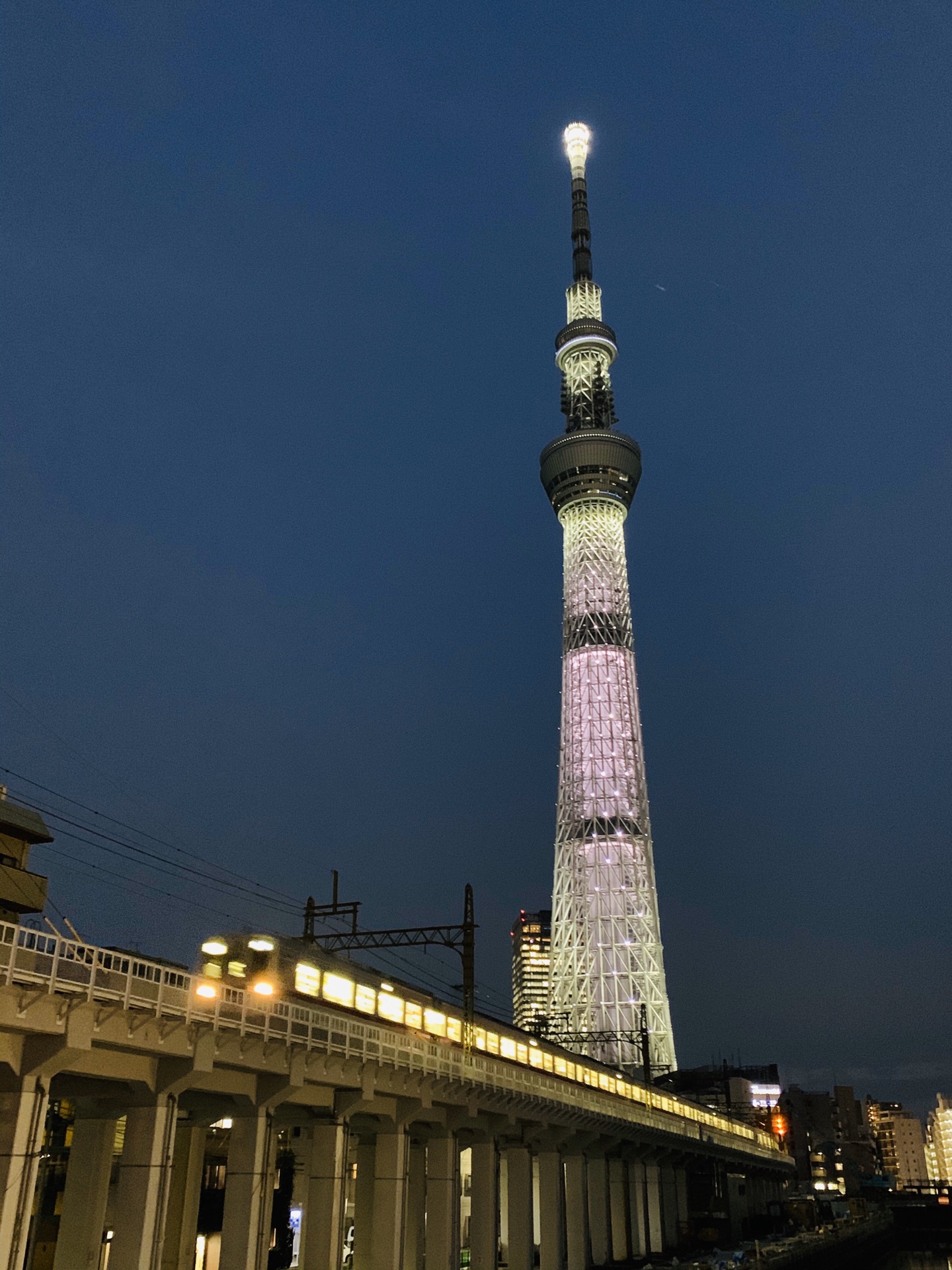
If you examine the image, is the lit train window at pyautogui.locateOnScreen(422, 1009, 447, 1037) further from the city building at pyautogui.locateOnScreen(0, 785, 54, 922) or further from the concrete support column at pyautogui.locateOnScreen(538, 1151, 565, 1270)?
the city building at pyautogui.locateOnScreen(0, 785, 54, 922)

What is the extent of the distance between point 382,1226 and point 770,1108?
157m

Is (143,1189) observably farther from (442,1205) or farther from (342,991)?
(442,1205)

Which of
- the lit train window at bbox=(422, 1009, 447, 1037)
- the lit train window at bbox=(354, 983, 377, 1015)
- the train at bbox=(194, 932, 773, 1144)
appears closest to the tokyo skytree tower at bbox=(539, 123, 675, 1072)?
the train at bbox=(194, 932, 773, 1144)

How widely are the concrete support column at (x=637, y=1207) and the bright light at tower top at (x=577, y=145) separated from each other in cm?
15034

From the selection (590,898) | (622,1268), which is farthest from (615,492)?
(622,1268)

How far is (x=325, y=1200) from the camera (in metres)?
37.7

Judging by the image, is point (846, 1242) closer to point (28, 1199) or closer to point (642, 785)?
point (642, 785)

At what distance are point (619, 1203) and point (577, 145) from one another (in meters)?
163

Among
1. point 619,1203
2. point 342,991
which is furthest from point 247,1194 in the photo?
point 619,1203

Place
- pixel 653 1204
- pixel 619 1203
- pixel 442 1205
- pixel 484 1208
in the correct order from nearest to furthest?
pixel 442 1205
pixel 484 1208
pixel 619 1203
pixel 653 1204

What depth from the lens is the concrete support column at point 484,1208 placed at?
48.6m

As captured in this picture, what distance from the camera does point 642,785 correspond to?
137875 millimetres

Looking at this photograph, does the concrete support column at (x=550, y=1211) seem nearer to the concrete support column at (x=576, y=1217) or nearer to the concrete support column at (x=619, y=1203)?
the concrete support column at (x=576, y=1217)

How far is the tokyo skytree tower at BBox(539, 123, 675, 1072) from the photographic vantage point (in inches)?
5037
